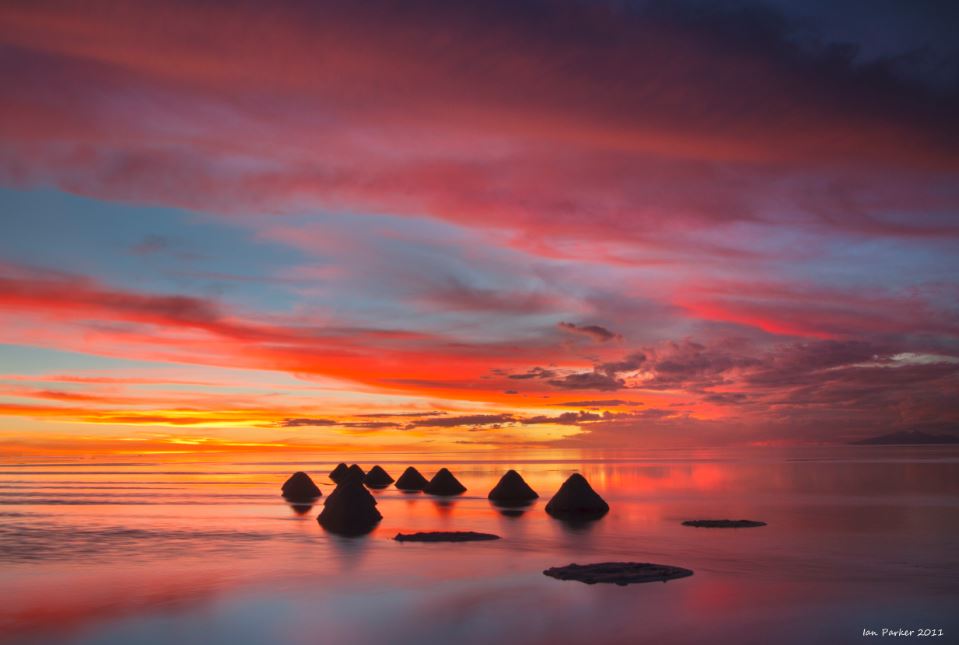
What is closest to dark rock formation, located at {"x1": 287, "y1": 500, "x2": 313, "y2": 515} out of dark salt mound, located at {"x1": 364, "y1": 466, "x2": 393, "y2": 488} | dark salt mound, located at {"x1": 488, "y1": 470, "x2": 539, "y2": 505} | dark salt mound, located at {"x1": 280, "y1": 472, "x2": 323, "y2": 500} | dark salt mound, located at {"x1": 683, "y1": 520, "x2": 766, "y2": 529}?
dark salt mound, located at {"x1": 280, "y1": 472, "x2": 323, "y2": 500}

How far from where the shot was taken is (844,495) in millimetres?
75375

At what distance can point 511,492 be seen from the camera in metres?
65.6

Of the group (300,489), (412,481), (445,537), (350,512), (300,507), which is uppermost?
(412,481)

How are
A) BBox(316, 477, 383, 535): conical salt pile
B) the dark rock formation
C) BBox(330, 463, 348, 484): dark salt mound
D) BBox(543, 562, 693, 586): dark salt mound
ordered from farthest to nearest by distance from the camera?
BBox(330, 463, 348, 484): dark salt mound → the dark rock formation → BBox(316, 477, 383, 535): conical salt pile → BBox(543, 562, 693, 586): dark salt mound

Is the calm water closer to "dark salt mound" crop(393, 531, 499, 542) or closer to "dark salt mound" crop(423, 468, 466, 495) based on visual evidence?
"dark salt mound" crop(393, 531, 499, 542)

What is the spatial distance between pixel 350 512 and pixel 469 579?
17130 millimetres

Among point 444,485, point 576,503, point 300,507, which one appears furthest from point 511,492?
point 300,507

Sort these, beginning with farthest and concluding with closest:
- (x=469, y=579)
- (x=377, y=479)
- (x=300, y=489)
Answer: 1. (x=377, y=479)
2. (x=300, y=489)
3. (x=469, y=579)

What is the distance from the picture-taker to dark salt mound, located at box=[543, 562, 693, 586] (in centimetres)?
2830

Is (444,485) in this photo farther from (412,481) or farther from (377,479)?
(377,479)

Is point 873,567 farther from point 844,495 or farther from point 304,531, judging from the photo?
point 844,495

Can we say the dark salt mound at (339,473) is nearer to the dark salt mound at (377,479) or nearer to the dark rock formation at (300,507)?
the dark salt mound at (377,479)

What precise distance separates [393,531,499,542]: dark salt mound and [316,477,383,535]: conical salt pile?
414 cm

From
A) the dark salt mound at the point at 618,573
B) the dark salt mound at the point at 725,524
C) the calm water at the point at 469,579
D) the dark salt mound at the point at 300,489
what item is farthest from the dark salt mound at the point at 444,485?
the dark salt mound at the point at 618,573
